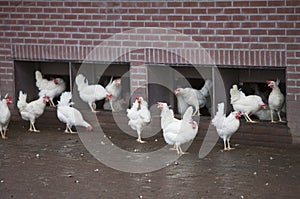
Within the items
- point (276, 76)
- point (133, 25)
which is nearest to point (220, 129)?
→ point (276, 76)

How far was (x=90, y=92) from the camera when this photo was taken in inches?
482

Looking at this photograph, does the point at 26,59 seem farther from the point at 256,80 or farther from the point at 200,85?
the point at 256,80

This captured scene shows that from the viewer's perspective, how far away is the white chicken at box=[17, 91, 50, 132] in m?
11.9

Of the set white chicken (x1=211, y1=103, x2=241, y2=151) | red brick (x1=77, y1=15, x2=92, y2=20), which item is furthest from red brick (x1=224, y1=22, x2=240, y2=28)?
red brick (x1=77, y1=15, x2=92, y2=20)

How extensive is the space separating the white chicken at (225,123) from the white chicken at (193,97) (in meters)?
1.01

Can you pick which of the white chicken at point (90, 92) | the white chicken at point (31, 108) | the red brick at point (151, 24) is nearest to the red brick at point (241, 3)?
the red brick at point (151, 24)

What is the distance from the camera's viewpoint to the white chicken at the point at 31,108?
39.0 feet

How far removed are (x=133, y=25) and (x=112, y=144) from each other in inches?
74.9

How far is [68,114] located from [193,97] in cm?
181

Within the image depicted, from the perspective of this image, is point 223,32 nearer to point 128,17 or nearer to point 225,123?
point 225,123

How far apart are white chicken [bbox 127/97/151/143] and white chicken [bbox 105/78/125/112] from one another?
3.21 ft

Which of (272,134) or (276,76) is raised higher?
(276,76)

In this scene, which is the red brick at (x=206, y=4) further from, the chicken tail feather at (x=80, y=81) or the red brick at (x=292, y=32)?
the chicken tail feather at (x=80, y=81)

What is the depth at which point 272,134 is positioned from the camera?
10.9m
